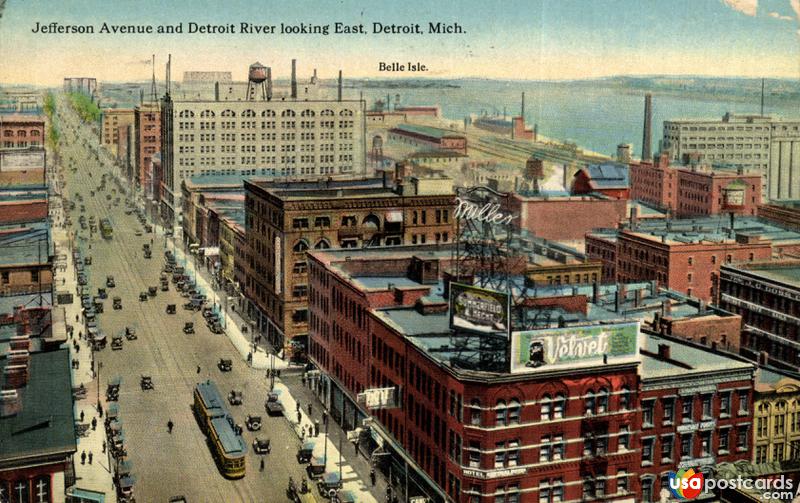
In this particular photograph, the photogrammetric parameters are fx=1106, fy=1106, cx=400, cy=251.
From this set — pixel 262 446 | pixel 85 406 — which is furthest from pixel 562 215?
pixel 85 406

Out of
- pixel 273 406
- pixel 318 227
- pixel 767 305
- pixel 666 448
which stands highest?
pixel 318 227

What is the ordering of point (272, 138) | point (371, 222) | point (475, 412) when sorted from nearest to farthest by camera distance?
point (475, 412), point (371, 222), point (272, 138)

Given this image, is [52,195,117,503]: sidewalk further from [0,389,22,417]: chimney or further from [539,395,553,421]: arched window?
[539,395,553,421]: arched window

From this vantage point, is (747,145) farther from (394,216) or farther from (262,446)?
(262,446)

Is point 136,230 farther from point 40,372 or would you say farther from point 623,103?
point 40,372

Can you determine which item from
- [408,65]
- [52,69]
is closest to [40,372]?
[52,69]

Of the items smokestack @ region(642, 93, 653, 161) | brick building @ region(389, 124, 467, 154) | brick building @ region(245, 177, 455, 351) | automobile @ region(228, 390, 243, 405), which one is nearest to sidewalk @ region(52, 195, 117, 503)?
automobile @ region(228, 390, 243, 405)
